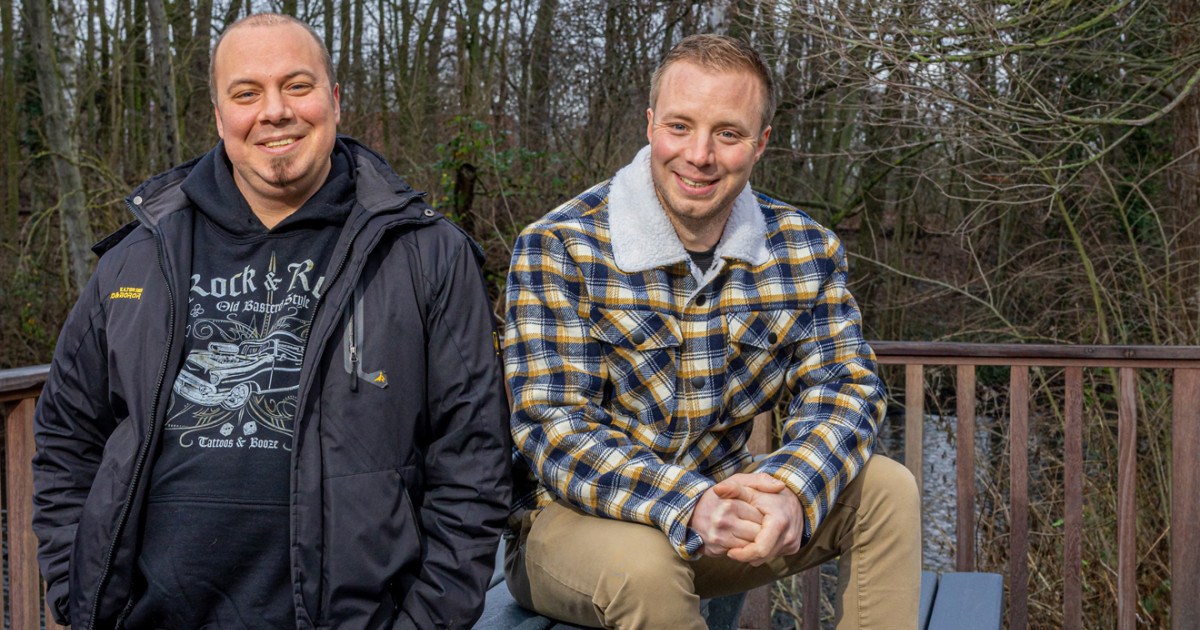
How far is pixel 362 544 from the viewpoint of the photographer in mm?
1841

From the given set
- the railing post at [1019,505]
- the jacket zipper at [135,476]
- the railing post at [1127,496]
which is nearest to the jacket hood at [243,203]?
the jacket zipper at [135,476]

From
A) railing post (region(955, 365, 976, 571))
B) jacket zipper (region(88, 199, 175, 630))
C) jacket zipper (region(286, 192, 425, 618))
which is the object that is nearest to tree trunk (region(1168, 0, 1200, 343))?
railing post (region(955, 365, 976, 571))

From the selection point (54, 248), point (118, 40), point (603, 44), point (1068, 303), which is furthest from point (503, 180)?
point (118, 40)

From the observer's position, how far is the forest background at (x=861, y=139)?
16.7 ft

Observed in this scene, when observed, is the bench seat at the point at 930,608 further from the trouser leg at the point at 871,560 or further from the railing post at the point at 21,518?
the railing post at the point at 21,518

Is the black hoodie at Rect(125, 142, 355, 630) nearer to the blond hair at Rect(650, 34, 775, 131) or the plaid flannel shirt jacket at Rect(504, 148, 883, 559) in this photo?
the plaid flannel shirt jacket at Rect(504, 148, 883, 559)

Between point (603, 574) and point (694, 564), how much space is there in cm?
25

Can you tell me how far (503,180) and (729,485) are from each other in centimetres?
612

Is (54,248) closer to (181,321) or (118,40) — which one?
(118,40)

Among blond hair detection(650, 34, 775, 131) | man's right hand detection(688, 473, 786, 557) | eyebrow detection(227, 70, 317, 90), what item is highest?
blond hair detection(650, 34, 775, 131)

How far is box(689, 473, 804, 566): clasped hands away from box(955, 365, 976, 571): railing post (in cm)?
139

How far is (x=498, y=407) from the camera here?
1980mm

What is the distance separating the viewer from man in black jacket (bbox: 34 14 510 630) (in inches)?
73.4

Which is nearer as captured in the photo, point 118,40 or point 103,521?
point 103,521
